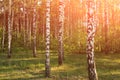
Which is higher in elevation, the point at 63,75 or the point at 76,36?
the point at 76,36

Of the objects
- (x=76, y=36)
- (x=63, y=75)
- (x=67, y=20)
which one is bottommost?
(x=63, y=75)

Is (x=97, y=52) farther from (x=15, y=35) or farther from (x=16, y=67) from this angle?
(x=15, y=35)

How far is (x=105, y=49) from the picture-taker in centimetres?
3841

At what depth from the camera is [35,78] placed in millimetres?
18891

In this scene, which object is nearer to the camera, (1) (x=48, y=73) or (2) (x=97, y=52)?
(1) (x=48, y=73)

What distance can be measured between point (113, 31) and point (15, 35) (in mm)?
25721

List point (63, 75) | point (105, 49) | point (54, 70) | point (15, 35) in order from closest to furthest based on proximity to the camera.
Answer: point (63, 75) → point (54, 70) → point (105, 49) → point (15, 35)

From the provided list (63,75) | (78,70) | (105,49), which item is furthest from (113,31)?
(63,75)

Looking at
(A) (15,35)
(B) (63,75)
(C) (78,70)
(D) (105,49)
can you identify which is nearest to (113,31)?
(D) (105,49)

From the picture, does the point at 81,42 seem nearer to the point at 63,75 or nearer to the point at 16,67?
the point at 16,67

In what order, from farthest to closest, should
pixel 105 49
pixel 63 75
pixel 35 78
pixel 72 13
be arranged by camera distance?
1. pixel 72 13
2. pixel 105 49
3. pixel 63 75
4. pixel 35 78

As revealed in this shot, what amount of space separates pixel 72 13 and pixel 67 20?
4887 mm

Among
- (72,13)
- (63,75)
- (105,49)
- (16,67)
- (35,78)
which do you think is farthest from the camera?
(72,13)

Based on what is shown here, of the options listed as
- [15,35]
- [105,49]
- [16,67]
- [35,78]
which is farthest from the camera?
[15,35]
